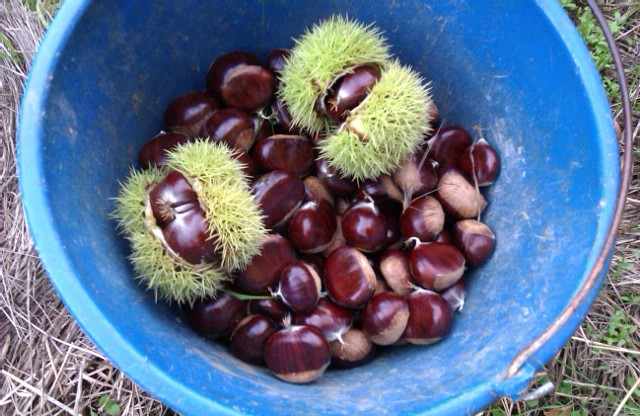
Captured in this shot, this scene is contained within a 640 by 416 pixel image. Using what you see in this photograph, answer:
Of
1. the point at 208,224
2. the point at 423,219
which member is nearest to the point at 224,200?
the point at 208,224

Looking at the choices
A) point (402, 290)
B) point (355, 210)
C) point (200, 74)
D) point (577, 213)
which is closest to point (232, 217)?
point (355, 210)

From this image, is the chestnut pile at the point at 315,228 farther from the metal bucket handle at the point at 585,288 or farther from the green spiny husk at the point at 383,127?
the metal bucket handle at the point at 585,288

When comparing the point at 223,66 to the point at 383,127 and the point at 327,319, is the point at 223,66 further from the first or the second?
the point at 327,319

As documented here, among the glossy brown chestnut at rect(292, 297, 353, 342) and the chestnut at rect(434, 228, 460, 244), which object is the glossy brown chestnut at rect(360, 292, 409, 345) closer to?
the glossy brown chestnut at rect(292, 297, 353, 342)

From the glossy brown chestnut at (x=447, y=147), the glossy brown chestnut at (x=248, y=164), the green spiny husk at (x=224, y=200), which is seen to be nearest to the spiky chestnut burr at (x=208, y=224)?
the green spiny husk at (x=224, y=200)

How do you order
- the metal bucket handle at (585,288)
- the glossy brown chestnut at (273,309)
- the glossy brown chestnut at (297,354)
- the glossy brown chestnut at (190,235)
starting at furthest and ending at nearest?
the glossy brown chestnut at (273,309) < the glossy brown chestnut at (297,354) < the glossy brown chestnut at (190,235) < the metal bucket handle at (585,288)

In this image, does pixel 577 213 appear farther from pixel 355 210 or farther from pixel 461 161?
pixel 355 210
